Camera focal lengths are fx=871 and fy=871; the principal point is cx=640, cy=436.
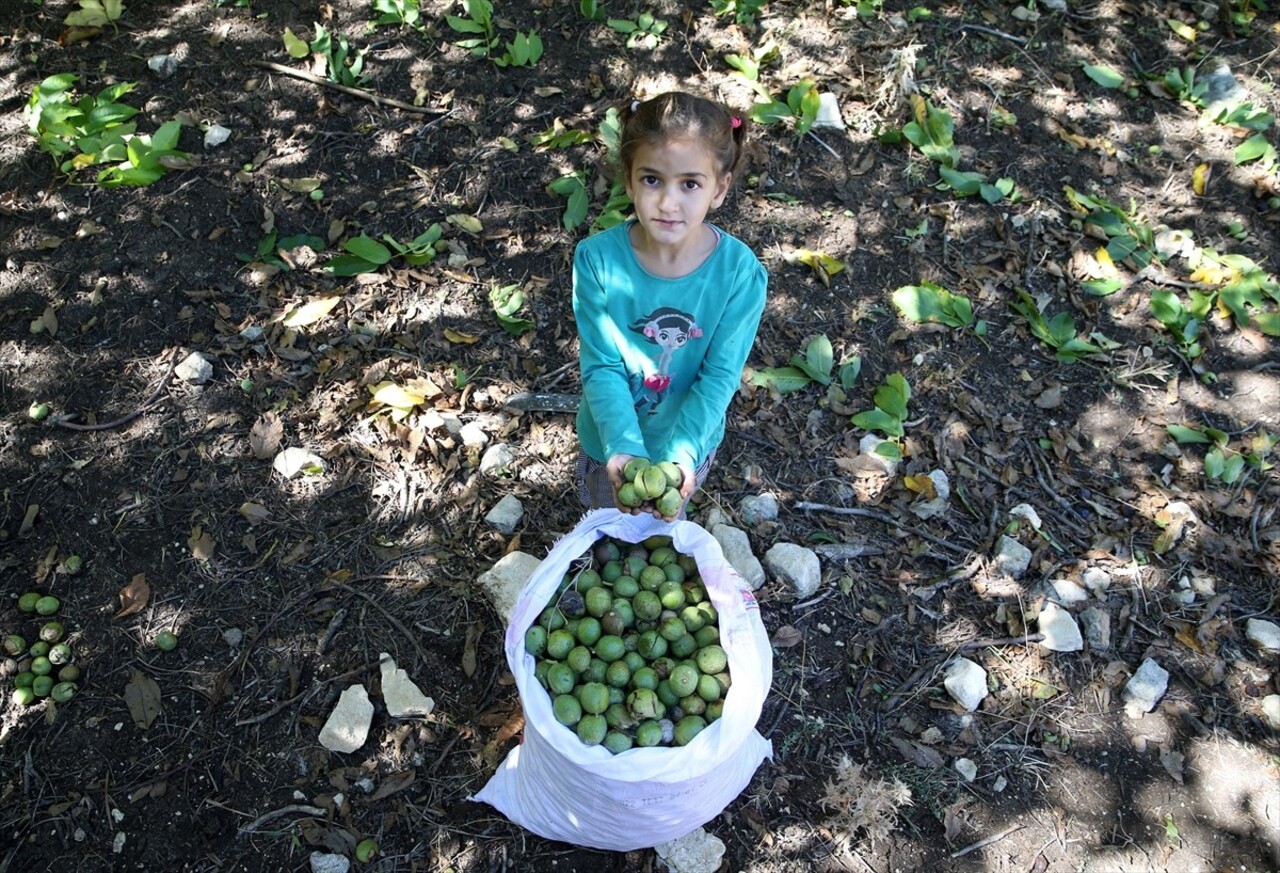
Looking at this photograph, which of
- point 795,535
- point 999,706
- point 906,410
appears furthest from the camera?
point 906,410

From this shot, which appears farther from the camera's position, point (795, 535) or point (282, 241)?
point (282, 241)

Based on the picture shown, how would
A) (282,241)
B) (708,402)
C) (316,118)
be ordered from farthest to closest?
1. (316,118)
2. (282,241)
3. (708,402)

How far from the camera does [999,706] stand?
3211 millimetres

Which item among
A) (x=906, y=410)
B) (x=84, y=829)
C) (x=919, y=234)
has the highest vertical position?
(x=919, y=234)

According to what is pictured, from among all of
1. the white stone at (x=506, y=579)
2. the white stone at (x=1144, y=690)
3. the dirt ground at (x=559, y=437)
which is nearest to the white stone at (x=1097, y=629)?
the dirt ground at (x=559, y=437)

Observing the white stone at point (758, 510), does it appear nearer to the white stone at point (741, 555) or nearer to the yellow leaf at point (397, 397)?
the white stone at point (741, 555)

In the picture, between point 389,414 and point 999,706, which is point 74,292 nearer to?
point 389,414

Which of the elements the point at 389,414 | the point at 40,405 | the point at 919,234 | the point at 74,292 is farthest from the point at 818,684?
the point at 74,292

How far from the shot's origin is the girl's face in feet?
7.67

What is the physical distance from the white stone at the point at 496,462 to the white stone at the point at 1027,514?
2.13m

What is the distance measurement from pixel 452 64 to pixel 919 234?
8.83 ft

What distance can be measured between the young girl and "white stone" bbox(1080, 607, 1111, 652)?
1.78m

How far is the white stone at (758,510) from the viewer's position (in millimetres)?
3625

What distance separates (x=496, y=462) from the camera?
3.68 meters
